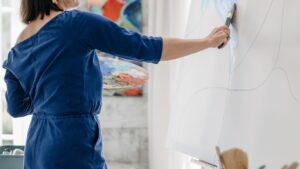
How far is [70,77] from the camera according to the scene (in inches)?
47.4

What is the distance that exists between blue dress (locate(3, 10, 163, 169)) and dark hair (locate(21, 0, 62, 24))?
51 mm

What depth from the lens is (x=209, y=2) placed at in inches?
58.7

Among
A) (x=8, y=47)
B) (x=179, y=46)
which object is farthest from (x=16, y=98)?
(x=8, y=47)

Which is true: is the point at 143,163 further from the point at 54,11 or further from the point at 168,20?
the point at 54,11

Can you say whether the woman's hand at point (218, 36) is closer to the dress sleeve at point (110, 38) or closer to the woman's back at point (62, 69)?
the dress sleeve at point (110, 38)

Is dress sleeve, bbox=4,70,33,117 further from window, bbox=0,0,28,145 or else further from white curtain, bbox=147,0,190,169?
window, bbox=0,0,28,145

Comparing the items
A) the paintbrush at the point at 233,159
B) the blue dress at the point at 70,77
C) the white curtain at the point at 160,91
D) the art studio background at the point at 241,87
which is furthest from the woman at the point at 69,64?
the white curtain at the point at 160,91

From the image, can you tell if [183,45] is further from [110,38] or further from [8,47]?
[8,47]

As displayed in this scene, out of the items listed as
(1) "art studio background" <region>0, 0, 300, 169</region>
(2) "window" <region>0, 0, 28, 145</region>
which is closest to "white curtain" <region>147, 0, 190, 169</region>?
(1) "art studio background" <region>0, 0, 300, 169</region>

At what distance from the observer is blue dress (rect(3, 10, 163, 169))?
1166 mm

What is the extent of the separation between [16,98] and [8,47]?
1791mm

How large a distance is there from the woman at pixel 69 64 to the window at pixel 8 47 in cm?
181

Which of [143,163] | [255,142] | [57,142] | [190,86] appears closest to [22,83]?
[57,142]

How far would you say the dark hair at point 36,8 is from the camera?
4.09 ft
